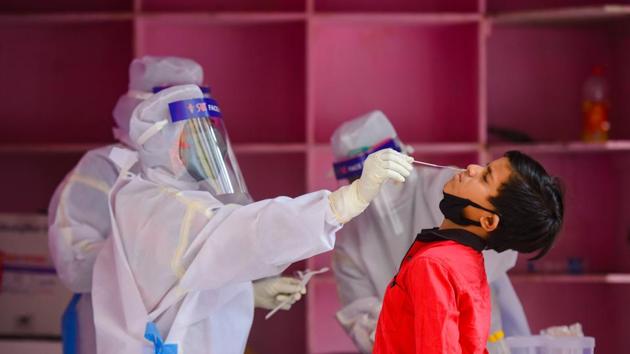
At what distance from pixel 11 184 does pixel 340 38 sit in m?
1.55

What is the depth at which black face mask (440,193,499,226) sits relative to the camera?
203 cm

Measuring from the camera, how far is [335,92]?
12.3 feet

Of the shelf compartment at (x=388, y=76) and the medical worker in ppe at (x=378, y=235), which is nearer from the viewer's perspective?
the medical worker in ppe at (x=378, y=235)

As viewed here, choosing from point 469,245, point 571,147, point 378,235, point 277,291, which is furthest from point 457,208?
point 571,147

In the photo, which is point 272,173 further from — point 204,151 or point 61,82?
point 204,151

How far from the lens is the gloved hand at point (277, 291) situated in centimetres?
238

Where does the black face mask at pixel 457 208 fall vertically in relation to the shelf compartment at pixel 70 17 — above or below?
below

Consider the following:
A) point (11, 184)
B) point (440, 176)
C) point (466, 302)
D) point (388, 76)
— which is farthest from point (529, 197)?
point (11, 184)

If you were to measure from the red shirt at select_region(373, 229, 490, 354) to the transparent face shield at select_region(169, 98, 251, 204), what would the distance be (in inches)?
19.6

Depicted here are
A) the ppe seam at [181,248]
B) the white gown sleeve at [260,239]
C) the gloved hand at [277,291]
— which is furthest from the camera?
the gloved hand at [277,291]

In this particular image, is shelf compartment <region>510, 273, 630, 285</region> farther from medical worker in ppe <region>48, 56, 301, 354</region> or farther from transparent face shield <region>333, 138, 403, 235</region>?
medical worker in ppe <region>48, 56, 301, 354</region>

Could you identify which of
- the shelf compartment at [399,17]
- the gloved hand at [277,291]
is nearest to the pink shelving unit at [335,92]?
the shelf compartment at [399,17]

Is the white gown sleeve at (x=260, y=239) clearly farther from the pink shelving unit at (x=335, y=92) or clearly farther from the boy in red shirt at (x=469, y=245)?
the pink shelving unit at (x=335, y=92)

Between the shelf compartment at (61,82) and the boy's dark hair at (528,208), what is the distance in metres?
2.19
